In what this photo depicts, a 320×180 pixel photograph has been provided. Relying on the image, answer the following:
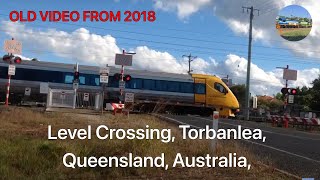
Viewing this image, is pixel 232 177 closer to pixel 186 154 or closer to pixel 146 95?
pixel 186 154

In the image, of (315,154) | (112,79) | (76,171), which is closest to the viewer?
(76,171)

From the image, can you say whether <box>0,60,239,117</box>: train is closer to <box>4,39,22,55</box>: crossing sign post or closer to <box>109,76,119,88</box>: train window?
<box>109,76,119,88</box>: train window

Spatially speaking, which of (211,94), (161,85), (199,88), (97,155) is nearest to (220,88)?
(211,94)

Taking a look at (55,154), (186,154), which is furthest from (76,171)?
(186,154)

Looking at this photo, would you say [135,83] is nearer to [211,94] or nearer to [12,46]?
[211,94]

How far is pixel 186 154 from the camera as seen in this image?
9.66 m

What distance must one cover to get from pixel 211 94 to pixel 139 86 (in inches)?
227

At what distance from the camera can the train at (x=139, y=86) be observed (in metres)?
34.1

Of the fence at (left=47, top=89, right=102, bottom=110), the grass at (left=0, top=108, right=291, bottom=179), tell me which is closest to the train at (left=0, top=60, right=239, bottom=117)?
the fence at (left=47, top=89, right=102, bottom=110)

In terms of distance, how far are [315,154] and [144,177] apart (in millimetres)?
7318

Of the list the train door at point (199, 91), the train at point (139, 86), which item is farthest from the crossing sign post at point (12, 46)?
the train door at point (199, 91)

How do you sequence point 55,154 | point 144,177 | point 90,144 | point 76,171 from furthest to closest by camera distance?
point 90,144 < point 55,154 < point 76,171 < point 144,177

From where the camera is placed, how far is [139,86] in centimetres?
3566

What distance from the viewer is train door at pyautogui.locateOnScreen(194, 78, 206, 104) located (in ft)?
119
